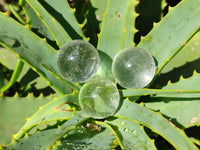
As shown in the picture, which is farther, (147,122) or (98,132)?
(98,132)

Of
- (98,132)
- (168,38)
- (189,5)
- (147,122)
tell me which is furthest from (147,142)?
(189,5)

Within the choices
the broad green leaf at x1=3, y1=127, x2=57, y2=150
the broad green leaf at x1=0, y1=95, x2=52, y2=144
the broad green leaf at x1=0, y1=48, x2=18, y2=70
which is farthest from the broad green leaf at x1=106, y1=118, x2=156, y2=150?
the broad green leaf at x1=0, y1=48, x2=18, y2=70

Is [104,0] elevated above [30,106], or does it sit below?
above

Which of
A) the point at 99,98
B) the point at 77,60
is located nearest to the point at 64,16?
the point at 77,60

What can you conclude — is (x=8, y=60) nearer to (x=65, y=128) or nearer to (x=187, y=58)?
(x=65, y=128)

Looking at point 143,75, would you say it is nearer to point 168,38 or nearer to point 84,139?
point 168,38

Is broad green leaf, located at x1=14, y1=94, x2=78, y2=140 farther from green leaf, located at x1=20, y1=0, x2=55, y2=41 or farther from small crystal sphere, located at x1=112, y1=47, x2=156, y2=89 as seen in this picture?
green leaf, located at x1=20, y1=0, x2=55, y2=41

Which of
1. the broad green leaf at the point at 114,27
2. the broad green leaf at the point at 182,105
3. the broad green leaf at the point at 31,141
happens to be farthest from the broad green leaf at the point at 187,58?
the broad green leaf at the point at 31,141
